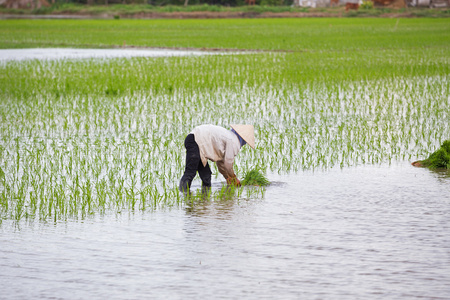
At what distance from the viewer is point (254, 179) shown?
5746 mm

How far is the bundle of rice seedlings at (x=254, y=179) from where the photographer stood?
226 inches

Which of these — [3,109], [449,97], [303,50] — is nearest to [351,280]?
[3,109]

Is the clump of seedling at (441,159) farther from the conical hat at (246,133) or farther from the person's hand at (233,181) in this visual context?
the conical hat at (246,133)

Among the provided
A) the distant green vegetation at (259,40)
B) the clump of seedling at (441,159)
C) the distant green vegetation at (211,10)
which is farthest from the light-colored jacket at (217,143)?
the distant green vegetation at (211,10)

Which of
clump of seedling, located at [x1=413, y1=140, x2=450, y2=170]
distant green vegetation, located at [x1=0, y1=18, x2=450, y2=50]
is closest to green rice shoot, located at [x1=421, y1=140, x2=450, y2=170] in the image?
clump of seedling, located at [x1=413, y1=140, x2=450, y2=170]

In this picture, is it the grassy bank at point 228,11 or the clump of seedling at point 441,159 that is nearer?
the clump of seedling at point 441,159

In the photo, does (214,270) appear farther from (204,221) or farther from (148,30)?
(148,30)

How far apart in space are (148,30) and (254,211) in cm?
3004

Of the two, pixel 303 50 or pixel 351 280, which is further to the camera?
pixel 303 50

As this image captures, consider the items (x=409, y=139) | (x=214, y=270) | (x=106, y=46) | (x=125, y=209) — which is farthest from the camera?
(x=106, y=46)

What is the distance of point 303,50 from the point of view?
21078mm

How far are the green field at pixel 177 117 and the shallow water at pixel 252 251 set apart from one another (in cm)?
45

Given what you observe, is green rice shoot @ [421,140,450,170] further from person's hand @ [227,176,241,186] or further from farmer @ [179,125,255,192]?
farmer @ [179,125,255,192]

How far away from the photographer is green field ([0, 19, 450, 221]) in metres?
5.68
